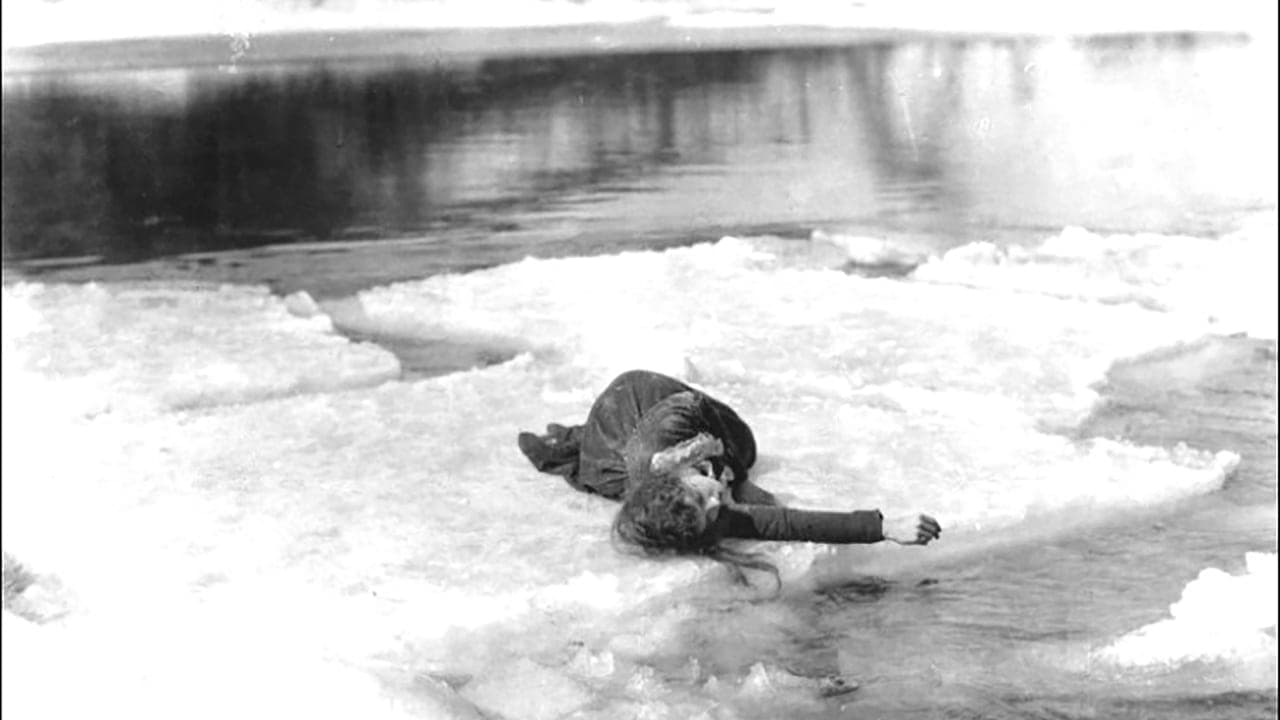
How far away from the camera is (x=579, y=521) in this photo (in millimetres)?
4648

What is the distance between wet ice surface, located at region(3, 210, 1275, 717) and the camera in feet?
12.1

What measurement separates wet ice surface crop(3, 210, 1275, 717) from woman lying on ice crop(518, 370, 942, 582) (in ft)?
0.31

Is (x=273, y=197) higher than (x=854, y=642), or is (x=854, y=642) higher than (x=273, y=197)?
(x=854, y=642)

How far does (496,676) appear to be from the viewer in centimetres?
373

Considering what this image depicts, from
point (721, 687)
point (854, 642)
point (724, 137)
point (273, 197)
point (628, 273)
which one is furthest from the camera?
point (724, 137)

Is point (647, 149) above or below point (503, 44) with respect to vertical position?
above

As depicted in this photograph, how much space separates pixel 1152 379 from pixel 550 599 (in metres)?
3.55

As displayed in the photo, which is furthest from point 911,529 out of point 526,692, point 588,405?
point 588,405

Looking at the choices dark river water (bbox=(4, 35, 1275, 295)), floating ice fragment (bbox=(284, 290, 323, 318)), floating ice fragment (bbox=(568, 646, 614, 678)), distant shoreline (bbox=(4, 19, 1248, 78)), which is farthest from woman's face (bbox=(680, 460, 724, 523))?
distant shoreline (bbox=(4, 19, 1248, 78))

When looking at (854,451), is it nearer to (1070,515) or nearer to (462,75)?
(1070,515)

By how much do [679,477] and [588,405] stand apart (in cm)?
148

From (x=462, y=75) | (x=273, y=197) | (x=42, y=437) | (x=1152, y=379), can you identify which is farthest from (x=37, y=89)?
(x=1152, y=379)

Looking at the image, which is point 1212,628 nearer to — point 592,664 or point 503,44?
point 592,664

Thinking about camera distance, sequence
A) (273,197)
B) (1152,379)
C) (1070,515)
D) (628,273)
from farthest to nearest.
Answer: (273,197) → (628,273) → (1152,379) → (1070,515)
